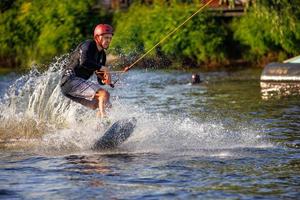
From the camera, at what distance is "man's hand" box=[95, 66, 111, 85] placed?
13.5 meters

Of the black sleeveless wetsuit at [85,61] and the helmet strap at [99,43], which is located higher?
the helmet strap at [99,43]

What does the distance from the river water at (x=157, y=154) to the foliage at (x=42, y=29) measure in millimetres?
20978

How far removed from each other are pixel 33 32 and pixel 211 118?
1048 inches

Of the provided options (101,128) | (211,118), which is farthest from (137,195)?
(211,118)

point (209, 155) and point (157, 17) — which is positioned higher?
point (157, 17)

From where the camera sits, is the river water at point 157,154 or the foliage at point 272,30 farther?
the foliage at point 272,30

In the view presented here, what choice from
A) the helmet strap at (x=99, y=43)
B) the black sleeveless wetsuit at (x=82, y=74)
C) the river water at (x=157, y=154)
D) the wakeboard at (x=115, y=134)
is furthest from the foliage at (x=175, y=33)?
the wakeboard at (x=115, y=134)

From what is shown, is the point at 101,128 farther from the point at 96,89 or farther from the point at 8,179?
the point at 8,179

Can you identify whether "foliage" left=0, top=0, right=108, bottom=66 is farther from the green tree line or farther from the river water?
the river water

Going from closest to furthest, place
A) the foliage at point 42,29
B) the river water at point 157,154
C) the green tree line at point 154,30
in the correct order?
the river water at point 157,154 < the green tree line at point 154,30 < the foliage at point 42,29

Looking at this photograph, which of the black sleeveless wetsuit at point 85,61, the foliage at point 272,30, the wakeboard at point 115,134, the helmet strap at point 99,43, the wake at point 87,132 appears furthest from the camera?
the foliage at point 272,30

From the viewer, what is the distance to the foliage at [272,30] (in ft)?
104

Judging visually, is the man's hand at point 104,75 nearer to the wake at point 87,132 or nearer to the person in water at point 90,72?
the person in water at point 90,72

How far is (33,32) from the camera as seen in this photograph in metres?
43.0
